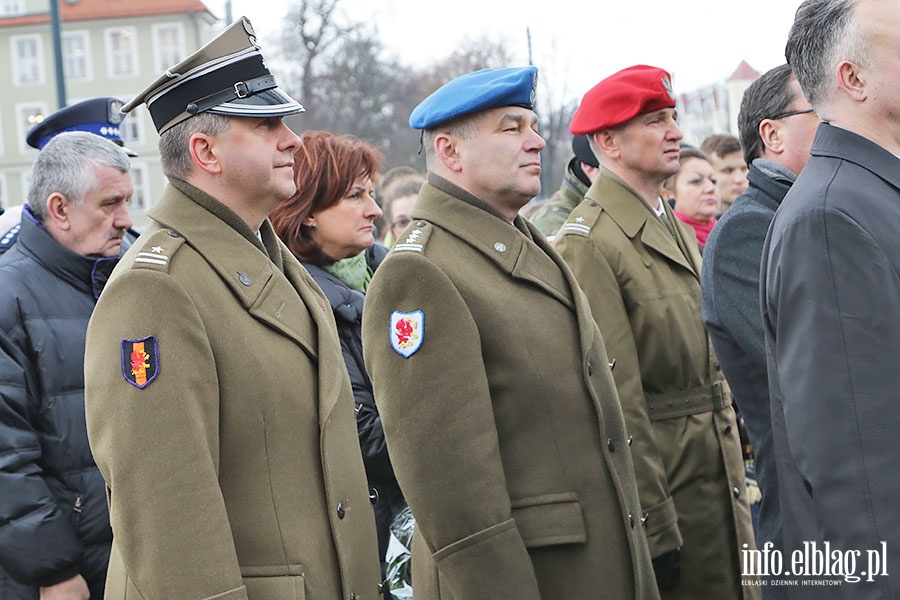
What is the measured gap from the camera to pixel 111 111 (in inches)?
211

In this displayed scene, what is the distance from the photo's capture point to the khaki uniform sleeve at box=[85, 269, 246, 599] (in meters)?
2.50

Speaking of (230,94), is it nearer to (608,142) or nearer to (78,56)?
(608,142)

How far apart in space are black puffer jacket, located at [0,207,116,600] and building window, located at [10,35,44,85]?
62.4m

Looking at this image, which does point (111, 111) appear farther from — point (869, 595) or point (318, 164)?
point (869, 595)

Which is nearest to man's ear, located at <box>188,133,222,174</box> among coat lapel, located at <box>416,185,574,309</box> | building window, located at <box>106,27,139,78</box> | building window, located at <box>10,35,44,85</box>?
coat lapel, located at <box>416,185,574,309</box>

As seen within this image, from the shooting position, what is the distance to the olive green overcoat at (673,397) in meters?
4.06

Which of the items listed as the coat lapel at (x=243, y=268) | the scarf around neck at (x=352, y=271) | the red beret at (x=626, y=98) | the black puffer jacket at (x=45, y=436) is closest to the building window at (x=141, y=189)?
the scarf around neck at (x=352, y=271)

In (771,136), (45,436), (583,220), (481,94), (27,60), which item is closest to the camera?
(481,94)

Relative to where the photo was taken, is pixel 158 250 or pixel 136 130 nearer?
pixel 158 250

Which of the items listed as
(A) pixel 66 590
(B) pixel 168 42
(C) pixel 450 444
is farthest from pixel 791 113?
(B) pixel 168 42

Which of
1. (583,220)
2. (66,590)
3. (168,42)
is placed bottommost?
(66,590)

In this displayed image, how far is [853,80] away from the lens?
2684mm

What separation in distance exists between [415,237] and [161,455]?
3.56 ft

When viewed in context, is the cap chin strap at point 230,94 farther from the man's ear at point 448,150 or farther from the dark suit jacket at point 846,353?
the dark suit jacket at point 846,353
